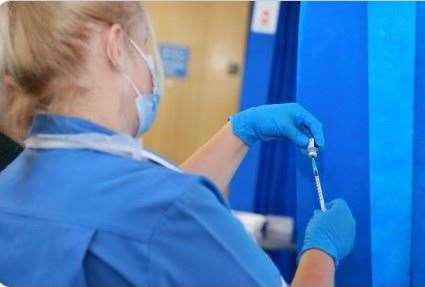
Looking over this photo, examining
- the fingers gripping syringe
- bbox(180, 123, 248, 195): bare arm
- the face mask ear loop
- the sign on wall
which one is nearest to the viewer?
the face mask ear loop

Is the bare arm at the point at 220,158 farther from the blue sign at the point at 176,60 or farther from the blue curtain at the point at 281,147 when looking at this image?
the blue sign at the point at 176,60

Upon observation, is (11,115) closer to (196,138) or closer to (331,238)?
(331,238)

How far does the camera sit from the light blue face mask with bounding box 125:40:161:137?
2.68 feet

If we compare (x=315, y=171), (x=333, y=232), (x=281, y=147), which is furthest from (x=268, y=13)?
(x=333, y=232)

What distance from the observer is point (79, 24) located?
0.73 metres

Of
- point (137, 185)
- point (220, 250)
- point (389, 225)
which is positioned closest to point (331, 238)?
Answer: point (389, 225)

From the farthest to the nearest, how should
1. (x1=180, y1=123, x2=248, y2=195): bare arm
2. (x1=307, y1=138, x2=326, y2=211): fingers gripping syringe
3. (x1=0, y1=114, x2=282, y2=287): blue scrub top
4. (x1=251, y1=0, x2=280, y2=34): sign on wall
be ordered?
(x1=251, y1=0, x2=280, y2=34): sign on wall
(x1=180, y1=123, x2=248, y2=195): bare arm
(x1=307, y1=138, x2=326, y2=211): fingers gripping syringe
(x1=0, y1=114, x2=282, y2=287): blue scrub top

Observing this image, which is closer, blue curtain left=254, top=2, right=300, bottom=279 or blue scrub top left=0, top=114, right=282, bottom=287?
blue scrub top left=0, top=114, right=282, bottom=287

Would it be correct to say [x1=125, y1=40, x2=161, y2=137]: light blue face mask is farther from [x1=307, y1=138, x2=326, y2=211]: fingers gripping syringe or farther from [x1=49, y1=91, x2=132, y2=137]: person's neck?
[x1=307, y1=138, x2=326, y2=211]: fingers gripping syringe

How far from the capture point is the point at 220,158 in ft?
3.49

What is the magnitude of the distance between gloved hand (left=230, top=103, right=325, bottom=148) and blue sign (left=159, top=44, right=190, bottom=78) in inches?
79.6

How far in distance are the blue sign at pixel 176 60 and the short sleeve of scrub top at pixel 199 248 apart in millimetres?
2410

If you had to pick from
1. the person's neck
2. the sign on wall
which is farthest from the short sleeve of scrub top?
the sign on wall

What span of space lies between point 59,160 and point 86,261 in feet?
0.53
